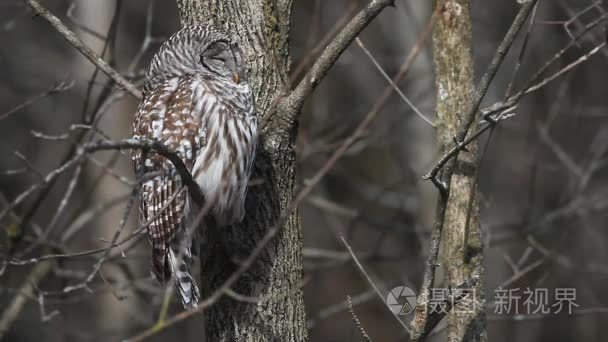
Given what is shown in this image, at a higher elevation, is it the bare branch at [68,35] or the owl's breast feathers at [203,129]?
the bare branch at [68,35]

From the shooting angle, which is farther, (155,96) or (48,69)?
(48,69)

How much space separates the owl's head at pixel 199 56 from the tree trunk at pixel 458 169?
3.59 feet

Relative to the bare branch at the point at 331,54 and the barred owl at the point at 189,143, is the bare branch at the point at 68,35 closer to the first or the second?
the barred owl at the point at 189,143

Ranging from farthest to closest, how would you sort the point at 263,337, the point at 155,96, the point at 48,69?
1. the point at 48,69
2. the point at 155,96
3. the point at 263,337

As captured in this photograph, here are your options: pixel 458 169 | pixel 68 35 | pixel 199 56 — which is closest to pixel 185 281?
pixel 199 56

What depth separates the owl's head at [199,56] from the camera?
4254 millimetres

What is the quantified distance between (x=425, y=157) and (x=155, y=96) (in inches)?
203

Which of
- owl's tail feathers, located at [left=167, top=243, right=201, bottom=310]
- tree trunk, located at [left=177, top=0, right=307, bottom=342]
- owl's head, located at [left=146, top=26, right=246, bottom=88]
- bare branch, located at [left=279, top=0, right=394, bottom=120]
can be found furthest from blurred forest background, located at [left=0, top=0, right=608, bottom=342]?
bare branch, located at [left=279, top=0, right=394, bottom=120]

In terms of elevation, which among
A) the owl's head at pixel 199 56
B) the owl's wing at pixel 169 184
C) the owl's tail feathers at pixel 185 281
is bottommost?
the owl's tail feathers at pixel 185 281

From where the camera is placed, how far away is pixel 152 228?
4438 mm

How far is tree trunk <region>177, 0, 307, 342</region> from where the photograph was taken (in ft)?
13.3

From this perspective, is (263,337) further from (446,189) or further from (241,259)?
(446,189)

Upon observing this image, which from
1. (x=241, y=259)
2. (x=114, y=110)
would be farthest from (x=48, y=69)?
(x=241, y=259)

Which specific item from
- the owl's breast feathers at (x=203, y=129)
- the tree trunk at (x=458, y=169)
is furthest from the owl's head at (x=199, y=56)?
the tree trunk at (x=458, y=169)
